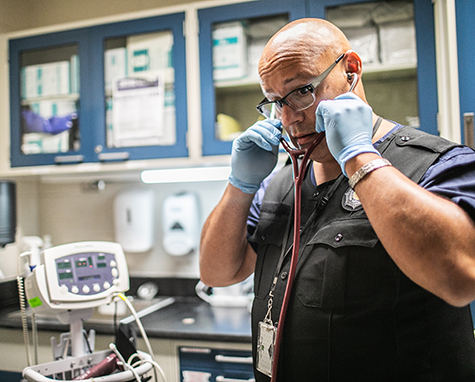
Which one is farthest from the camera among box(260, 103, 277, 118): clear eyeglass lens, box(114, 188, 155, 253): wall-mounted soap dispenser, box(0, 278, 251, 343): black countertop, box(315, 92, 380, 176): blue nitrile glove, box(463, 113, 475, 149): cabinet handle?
box(114, 188, 155, 253): wall-mounted soap dispenser

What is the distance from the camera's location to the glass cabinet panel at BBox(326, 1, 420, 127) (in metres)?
1.83

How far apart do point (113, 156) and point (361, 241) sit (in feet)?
5.23

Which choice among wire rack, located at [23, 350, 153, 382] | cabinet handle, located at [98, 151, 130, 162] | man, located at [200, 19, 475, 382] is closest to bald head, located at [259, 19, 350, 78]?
man, located at [200, 19, 475, 382]

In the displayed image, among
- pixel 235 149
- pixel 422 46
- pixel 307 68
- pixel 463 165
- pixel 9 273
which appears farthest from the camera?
pixel 9 273

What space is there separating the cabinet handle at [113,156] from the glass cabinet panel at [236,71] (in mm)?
489

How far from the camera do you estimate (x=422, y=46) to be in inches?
70.4

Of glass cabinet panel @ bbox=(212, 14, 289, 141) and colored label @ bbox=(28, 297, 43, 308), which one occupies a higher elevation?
glass cabinet panel @ bbox=(212, 14, 289, 141)

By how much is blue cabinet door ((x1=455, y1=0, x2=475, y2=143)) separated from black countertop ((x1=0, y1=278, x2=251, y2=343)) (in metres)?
1.23

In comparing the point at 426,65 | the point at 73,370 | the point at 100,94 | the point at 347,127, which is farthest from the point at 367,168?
the point at 100,94

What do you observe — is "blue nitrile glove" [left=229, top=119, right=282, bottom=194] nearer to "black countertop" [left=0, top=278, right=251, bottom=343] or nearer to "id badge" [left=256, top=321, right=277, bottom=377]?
"id badge" [left=256, top=321, right=277, bottom=377]

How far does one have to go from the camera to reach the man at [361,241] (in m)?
0.71

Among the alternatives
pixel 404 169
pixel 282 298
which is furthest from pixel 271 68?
pixel 282 298

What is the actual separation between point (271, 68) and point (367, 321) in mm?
599

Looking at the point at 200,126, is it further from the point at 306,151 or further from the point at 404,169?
the point at 404,169
